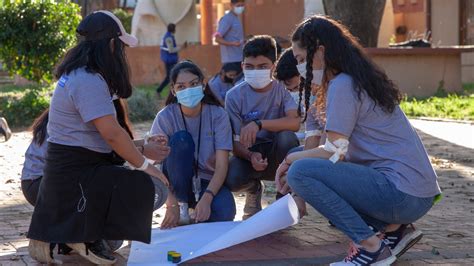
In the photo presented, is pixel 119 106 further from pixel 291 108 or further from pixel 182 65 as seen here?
pixel 291 108

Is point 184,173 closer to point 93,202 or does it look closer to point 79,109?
point 93,202

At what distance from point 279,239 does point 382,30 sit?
63.2ft

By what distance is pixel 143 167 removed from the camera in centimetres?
504

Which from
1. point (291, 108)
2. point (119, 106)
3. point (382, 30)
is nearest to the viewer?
point (119, 106)

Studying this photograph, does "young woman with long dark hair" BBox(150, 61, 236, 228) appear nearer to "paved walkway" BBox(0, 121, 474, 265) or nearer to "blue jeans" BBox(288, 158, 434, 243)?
"paved walkway" BBox(0, 121, 474, 265)

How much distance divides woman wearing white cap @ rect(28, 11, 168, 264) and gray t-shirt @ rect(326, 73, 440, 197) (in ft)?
3.33

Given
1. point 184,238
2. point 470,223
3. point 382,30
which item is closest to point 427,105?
point 470,223

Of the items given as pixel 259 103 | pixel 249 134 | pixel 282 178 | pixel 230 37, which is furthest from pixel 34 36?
pixel 282 178

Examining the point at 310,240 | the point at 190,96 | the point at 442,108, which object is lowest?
the point at 442,108

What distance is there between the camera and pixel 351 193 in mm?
4887

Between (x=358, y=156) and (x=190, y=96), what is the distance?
1264 mm

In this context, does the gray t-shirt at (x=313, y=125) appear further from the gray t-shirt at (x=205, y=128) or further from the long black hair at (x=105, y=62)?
the long black hair at (x=105, y=62)

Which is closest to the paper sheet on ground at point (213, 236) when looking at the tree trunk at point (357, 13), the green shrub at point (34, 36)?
the green shrub at point (34, 36)

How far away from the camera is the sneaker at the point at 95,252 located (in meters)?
5.05
